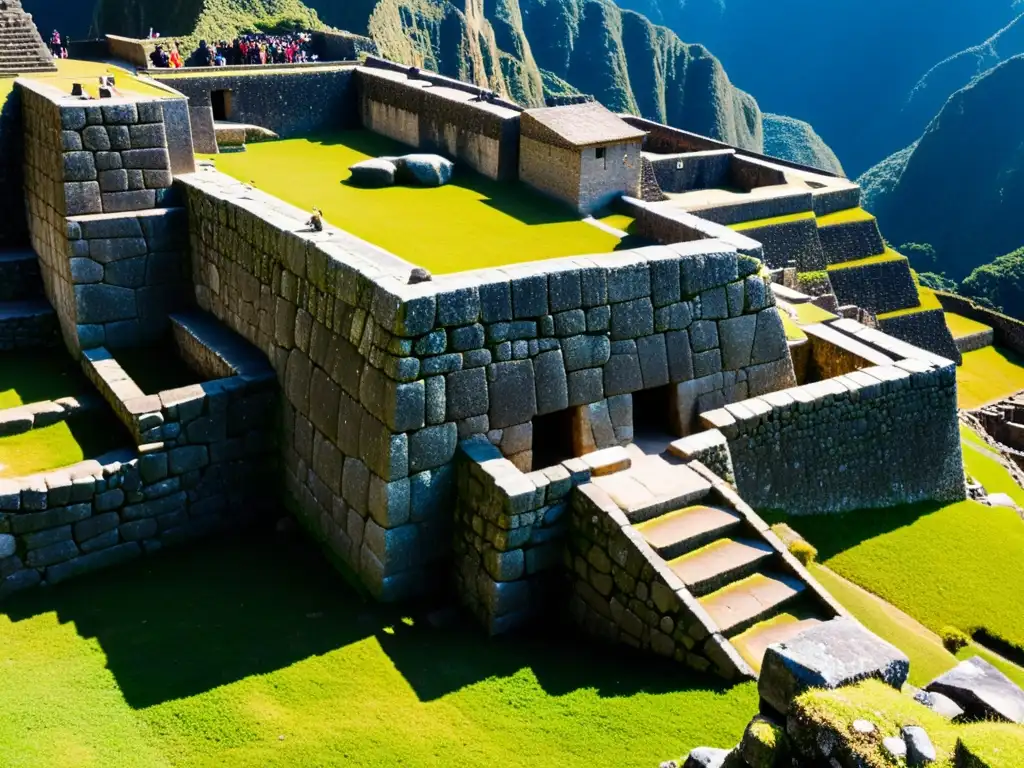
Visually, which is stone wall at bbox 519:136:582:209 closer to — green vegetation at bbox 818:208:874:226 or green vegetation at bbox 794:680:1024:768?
green vegetation at bbox 794:680:1024:768

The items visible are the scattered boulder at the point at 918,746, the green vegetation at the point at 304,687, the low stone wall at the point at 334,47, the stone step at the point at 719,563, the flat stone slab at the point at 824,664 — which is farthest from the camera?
the low stone wall at the point at 334,47

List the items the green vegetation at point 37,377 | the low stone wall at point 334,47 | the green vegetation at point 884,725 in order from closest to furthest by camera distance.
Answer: the green vegetation at point 884,725 < the green vegetation at point 37,377 < the low stone wall at point 334,47

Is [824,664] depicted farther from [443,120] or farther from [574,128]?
[443,120]

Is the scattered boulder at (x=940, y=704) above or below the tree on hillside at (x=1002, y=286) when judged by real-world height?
above

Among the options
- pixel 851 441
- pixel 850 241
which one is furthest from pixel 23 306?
pixel 850 241

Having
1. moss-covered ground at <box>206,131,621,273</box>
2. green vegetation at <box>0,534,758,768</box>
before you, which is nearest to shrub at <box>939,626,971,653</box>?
green vegetation at <box>0,534,758,768</box>

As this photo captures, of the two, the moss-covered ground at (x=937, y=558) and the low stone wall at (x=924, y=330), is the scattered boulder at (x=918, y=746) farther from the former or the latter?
the low stone wall at (x=924, y=330)

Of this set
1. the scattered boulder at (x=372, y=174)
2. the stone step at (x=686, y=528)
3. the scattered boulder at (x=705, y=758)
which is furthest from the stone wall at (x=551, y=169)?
the scattered boulder at (x=705, y=758)
